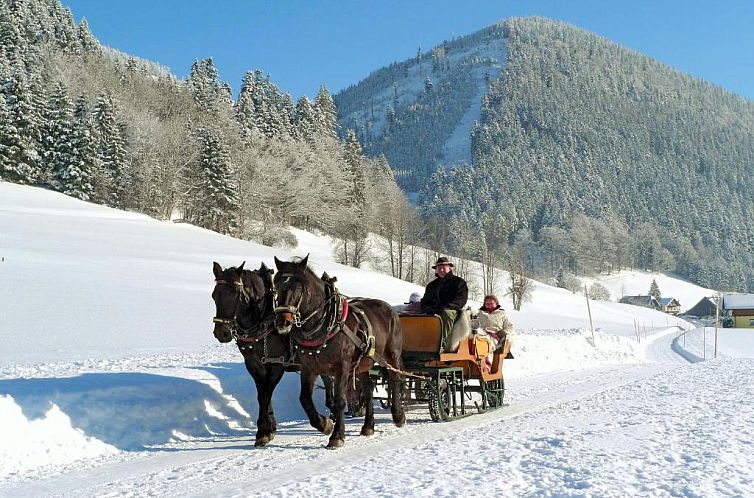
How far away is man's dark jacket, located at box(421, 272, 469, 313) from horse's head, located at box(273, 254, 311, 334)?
312 centimetres

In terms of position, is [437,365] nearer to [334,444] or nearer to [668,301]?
[334,444]

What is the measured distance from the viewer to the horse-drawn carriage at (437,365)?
33.4 ft

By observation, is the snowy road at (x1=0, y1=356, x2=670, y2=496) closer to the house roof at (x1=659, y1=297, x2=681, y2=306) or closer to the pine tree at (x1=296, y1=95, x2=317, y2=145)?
the pine tree at (x1=296, y1=95, x2=317, y2=145)

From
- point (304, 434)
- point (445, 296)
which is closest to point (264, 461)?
point (304, 434)

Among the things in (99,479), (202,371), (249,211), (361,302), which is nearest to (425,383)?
(361,302)

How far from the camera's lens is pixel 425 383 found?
10.4 meters

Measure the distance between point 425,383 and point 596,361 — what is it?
14.8 meters

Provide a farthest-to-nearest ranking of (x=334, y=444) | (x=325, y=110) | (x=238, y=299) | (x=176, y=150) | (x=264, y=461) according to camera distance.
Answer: (x=325, y=110) → (x=176, y=150) → (x=238, y=299) → (x=334, y=444) → (x=264, y=461)

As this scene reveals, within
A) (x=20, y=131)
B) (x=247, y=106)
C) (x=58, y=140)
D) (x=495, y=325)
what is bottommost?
(x=495, y=325)

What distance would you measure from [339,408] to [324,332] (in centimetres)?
97

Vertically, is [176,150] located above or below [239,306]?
above

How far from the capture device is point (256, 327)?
8656 mm

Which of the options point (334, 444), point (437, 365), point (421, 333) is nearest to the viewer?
point (334, 444)

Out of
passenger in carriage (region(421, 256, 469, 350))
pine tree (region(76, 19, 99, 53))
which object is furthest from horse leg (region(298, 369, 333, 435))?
pine tree (region(76, 19, 99, 53))
